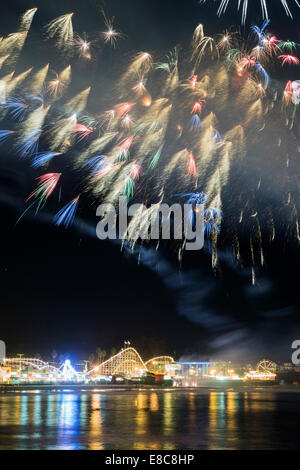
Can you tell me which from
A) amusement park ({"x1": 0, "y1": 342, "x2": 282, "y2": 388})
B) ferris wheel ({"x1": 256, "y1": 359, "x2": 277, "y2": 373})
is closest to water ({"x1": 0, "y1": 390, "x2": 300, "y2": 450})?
amusement park ({"x1": 0, "y1": 342, "x2": 282, "y2": 388})

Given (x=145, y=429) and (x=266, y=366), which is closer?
(x=145, y=429)

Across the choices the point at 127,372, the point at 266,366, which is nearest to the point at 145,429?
the point at 127,372

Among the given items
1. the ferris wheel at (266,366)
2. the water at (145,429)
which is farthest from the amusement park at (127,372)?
the water at (145,429)

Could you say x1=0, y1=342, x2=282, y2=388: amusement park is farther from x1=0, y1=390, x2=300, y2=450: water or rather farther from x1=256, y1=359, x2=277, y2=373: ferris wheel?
x1=0, y1=390, x2=300, y2=450: water

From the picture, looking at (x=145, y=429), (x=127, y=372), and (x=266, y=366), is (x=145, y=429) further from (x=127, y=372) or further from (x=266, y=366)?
(x=266, y=366)

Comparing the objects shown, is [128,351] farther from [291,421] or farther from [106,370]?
[291,421]
